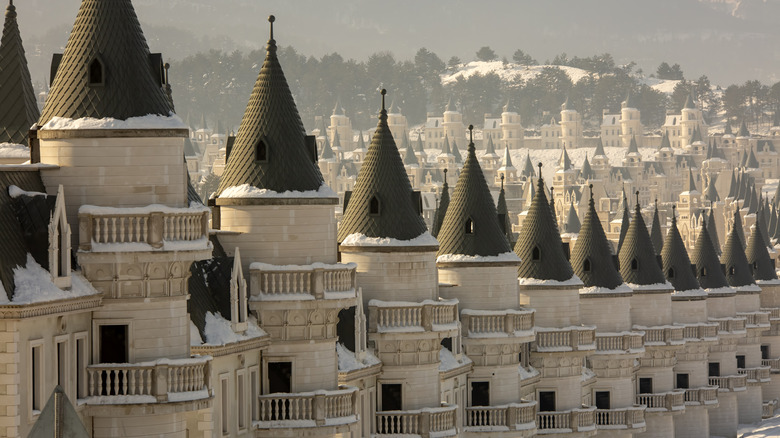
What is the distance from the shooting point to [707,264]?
273ft

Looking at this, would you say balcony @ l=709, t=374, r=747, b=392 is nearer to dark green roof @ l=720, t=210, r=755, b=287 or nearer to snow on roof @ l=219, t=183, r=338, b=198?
dark green roof @ l=720, t=210, r=755, b=287

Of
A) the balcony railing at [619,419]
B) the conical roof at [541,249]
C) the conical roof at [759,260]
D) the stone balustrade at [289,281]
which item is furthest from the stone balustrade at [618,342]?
the conical roof at [759,260]

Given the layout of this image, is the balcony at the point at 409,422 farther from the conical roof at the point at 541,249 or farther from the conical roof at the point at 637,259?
the conical roof at the point at 637,259

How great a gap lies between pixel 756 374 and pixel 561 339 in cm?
3735

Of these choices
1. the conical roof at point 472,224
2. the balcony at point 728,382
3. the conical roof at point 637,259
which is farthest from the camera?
the balcony at point 728,382

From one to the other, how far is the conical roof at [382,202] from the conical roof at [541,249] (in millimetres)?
12549

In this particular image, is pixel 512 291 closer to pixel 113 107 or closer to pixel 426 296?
pixel 426 296

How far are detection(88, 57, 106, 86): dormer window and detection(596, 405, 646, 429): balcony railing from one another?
3462 centimetres

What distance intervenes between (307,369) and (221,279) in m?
3.06

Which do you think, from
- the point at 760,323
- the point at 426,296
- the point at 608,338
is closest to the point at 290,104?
the point at 426,296

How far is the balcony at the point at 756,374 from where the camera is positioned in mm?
89000

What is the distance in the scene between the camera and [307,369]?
36.1 meters

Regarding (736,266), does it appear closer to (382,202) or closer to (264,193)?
(382,202)

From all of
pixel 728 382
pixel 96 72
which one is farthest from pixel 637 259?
pixel 96 72
